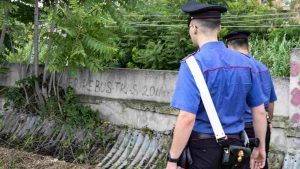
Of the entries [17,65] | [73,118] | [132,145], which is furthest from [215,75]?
[17,65]

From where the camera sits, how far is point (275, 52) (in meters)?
6.57

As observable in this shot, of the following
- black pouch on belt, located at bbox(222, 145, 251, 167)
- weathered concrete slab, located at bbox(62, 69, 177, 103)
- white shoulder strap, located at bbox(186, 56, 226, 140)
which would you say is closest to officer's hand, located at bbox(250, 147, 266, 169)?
black pouch on belt, located at bbox(222, 145, 251, 167)

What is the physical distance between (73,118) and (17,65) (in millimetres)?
2009

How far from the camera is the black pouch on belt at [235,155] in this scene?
3109 millimetres

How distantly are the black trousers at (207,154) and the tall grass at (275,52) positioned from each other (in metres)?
3.18

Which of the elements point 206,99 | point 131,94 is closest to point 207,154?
point 206,99

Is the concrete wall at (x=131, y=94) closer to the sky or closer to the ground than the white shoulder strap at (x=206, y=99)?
closer to the ground

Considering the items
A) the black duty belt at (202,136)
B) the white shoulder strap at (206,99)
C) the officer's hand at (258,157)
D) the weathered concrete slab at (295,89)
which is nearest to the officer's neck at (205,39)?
the white shoulder strap at (206,99)

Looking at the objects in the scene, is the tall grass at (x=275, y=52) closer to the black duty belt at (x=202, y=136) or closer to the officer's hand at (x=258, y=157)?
the officer's hand at (x=258, y=157)

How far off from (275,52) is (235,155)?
12.4 ft

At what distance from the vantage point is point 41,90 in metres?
7.46

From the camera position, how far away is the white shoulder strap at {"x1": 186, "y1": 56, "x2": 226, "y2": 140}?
9.82 feet

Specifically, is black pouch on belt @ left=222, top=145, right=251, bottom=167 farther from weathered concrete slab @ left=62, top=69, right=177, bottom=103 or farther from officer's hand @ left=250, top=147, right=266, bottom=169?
weathered concrete slab @ left=62, top=69, right=177, bottom=103

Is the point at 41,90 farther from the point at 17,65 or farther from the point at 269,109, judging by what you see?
the point at 269,109
